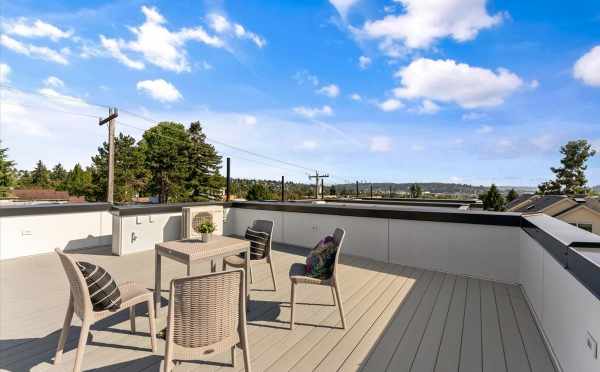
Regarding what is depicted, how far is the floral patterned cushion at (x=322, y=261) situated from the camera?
252cm

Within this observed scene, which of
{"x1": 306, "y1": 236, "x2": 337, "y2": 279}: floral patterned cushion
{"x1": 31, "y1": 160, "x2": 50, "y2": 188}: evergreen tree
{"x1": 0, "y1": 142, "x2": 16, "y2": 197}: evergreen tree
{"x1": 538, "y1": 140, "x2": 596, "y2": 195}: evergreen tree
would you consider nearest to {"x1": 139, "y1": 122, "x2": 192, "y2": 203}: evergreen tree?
{"x1": 0, "y1": 142, "x2": 16, "y2": 197}: evergreen tree

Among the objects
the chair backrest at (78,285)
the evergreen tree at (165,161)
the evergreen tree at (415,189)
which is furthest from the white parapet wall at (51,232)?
the evergreen tree at (415,189)

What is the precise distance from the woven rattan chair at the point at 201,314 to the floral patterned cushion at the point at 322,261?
3.59 ft

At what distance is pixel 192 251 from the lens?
2.44m

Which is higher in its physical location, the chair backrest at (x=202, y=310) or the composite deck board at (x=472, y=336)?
the chair backrest at (x=202, y=310)

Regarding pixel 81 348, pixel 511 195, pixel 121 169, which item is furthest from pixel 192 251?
pixel 511 195

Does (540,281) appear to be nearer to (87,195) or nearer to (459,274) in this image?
(459,274)

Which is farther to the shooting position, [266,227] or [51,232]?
[51,232]

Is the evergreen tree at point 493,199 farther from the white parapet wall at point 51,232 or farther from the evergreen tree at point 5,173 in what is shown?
the evergreen tree at point 5,173

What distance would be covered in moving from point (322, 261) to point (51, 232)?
4990mm

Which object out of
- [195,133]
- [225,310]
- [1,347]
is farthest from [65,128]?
[225,310]

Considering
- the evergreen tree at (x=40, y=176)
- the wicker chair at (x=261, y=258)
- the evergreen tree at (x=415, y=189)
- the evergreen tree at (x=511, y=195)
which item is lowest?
the wicker chair at (x=261, y=258)

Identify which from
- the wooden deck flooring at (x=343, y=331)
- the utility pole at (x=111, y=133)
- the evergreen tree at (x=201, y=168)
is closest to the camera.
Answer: the wooden deck flooring at (x=343, y=331)

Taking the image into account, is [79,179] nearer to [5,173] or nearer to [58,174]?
[5,173]
